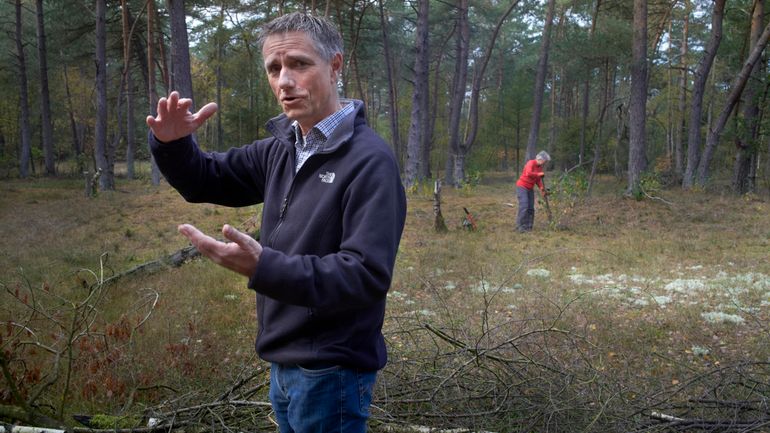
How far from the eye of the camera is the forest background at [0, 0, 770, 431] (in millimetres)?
4059

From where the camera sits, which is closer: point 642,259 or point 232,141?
point 642,259

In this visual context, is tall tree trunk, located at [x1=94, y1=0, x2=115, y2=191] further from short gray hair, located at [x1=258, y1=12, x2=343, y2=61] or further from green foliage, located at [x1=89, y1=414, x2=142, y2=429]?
short gray hair, located at [x1=258, y1=12, x2=343, y2=61]

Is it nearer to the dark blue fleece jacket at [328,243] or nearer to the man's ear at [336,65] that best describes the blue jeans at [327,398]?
the dark blue fleece jacket at [328,243]

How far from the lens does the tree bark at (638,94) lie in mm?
16547

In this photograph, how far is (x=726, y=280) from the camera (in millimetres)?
8102

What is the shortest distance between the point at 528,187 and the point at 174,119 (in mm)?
11852

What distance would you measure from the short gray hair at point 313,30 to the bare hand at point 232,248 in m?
0.85

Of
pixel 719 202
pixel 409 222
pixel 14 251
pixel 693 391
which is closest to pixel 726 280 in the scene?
pixel 693 391

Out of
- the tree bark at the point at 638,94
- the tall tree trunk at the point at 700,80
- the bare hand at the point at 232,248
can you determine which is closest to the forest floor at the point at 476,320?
the bare hand at the point at 232,248

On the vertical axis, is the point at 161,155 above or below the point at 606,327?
above

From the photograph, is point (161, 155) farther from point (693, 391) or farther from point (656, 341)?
point (656, 341)

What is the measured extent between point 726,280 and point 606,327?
3.12 m

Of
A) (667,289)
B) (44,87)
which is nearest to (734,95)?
(667,289)

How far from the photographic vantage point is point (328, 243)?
188 centimetres
